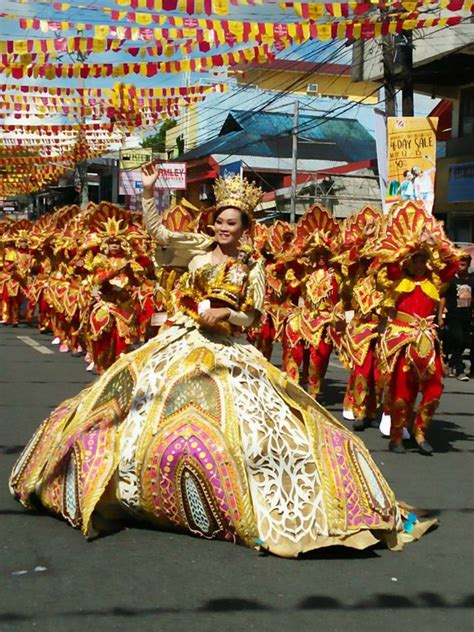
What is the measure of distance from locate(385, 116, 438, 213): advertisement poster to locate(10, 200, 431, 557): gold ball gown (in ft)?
28.7

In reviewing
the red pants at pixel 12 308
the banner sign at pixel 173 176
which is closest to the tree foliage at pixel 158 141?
the banner sign at pixel 173 176

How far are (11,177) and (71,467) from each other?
22003 millimetres

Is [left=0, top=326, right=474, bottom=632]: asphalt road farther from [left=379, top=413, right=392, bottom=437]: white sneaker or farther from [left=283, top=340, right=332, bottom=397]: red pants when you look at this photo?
[left=283, top=340, right=332, bottom=397]: red pants

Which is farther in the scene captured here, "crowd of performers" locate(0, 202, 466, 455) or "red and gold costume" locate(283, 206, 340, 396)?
"red and gold costume" locate(283, 206, 340, 396)

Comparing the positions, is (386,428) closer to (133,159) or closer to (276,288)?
(276,288)

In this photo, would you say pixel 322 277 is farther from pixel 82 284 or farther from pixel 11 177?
pixel 11 177

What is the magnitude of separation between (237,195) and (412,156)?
8733 millimetres

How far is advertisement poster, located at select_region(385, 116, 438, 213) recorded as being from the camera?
1317cm

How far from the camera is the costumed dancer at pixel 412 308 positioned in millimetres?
7113

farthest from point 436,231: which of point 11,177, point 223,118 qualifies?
point 223,118

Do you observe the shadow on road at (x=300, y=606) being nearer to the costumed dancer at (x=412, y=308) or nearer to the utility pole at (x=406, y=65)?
the costumed dancer at (x=412, y=308)

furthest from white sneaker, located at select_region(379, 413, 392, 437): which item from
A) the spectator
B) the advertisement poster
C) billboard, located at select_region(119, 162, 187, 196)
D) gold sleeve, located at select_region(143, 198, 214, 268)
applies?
billboard, located at select_region(119, 162, 187, 196)

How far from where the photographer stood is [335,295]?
9656 mm

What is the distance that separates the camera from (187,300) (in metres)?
5.03
